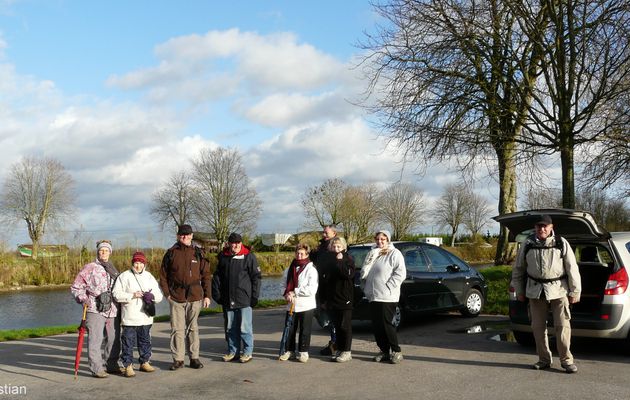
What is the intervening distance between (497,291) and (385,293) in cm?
754

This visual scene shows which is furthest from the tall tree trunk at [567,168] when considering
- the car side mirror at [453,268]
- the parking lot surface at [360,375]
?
the parking lot surface at [360,375]

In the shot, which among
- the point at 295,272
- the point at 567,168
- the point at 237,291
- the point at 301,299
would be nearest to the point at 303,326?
the point at 301,299

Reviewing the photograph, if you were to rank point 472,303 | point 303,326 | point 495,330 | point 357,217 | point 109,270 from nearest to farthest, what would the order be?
point 109,270 → point 303,326 → point 495,330 → point 472,303 → point 357,217

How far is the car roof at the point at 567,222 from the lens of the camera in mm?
8344

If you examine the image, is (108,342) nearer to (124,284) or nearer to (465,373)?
(124,284)

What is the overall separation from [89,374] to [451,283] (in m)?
6.98

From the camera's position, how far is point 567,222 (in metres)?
8.52

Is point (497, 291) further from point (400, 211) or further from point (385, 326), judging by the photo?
point (400, 211)

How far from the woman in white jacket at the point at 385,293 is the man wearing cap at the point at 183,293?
232cm

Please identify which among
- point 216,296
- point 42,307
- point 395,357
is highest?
point 216,296

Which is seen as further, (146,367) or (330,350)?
(330,350)

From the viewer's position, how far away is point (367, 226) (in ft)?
194

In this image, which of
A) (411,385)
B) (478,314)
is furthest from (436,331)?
(411,385)

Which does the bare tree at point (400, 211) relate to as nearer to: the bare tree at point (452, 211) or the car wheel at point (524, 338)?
the bare tree at point (452, 211)
